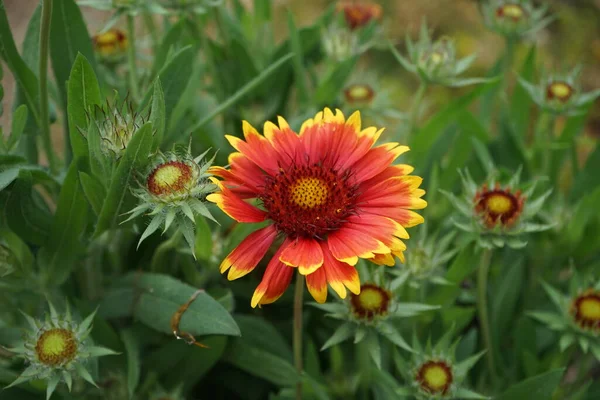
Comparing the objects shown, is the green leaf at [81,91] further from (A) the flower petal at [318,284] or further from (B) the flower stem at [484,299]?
(B) the flower stem at [484,299]

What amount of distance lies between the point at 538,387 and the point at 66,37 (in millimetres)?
1027

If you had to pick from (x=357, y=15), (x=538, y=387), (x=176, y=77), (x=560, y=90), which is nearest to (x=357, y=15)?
(x=357, y=15)

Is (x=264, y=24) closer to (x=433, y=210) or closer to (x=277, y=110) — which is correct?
(x=277, y=110)

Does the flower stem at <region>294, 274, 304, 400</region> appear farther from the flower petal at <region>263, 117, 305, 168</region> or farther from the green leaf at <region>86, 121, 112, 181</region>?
the green leaf at <region>86, 121, 112, 181</region>

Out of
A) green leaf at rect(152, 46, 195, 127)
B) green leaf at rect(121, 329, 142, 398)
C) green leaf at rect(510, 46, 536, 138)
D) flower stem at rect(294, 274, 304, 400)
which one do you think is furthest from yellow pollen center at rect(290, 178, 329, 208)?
green leaf at rect(510, 46, 536, 138)

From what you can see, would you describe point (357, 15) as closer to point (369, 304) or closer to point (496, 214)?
point (496, 214)

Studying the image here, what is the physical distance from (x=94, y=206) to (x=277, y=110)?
722mm

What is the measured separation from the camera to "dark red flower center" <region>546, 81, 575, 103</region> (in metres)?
1.45

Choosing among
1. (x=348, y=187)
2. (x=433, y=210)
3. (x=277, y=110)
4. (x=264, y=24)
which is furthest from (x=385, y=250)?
(x=264, y=24)

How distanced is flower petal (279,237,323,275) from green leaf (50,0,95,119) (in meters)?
0.57

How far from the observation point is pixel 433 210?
4.78 ft

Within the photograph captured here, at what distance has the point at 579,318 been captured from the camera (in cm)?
122

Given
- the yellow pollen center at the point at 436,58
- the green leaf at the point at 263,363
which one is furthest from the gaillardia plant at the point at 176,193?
the yellow pollen center at the point at 436,58

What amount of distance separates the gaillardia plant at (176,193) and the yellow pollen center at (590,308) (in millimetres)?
715
